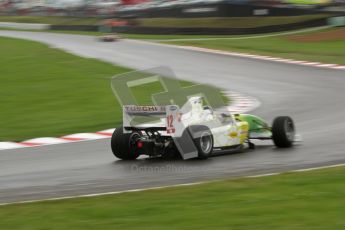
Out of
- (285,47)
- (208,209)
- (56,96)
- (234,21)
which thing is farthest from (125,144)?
(234,21)

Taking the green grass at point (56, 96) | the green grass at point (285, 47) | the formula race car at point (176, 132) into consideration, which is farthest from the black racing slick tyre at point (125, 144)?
the green grass at point (285, 47)

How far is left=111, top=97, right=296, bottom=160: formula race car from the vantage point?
30.2 ft

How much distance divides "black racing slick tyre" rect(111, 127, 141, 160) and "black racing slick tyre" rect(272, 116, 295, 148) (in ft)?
6.41

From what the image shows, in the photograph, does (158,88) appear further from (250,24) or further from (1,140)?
(250,24)

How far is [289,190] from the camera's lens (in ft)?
23.0

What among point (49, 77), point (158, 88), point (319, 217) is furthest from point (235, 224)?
point (49, 77)

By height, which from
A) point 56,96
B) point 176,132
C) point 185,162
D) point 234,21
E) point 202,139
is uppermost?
point 176,132

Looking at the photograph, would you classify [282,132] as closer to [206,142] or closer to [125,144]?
[206,142]

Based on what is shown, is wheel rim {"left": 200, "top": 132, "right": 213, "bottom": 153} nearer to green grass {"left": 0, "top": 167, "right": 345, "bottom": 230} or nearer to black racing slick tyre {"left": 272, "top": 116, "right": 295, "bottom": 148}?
black racing slick tyre {"left": 272, "top": 116, "right": 295, "bottom": 148}

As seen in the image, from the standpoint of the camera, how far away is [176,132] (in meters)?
9.20

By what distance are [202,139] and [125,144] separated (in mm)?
1037

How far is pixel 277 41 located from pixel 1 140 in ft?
74.3

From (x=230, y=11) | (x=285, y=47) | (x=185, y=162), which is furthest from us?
(x=230, y=11)

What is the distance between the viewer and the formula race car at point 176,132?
9.21 m
